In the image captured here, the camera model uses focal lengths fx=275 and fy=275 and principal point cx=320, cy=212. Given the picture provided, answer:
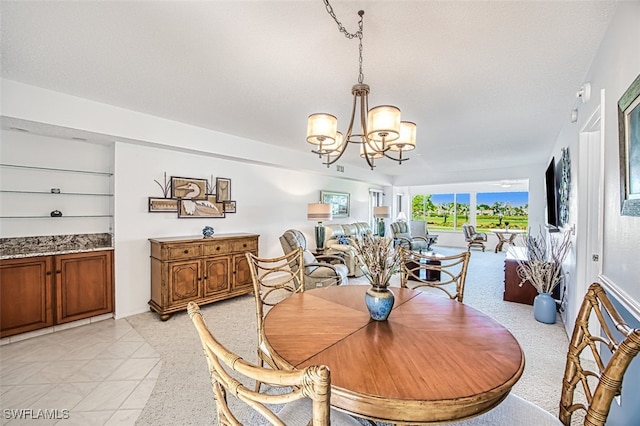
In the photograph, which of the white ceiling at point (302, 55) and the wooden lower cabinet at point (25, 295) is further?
the wooden lower cabinet at point (25, 295)

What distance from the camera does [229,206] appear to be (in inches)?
180

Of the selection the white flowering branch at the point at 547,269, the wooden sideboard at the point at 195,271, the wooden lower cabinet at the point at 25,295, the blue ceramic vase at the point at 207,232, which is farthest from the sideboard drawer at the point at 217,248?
the white flowering branch at the point at 547,269

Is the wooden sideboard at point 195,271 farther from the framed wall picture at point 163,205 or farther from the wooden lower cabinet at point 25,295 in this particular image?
the wooden lower cabinet at point 25,295

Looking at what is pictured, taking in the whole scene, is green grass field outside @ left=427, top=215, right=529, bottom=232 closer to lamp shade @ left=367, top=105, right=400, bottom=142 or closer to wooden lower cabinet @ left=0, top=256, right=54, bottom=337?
lamp shade @ left=367, top=105, right=400, bottom=142

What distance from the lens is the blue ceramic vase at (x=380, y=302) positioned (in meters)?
1.40

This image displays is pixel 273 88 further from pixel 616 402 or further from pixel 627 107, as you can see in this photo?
pixel 616 402

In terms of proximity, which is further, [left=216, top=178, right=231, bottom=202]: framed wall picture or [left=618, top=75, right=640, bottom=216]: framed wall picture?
[left=216, top=178, right=231, bottom=202]: framed wall picture

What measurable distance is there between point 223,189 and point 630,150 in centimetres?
441

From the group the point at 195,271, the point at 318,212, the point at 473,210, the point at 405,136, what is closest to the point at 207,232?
the point at 195,271

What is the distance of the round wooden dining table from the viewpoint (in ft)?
2.81

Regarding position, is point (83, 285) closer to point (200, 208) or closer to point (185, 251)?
point (185, 251)

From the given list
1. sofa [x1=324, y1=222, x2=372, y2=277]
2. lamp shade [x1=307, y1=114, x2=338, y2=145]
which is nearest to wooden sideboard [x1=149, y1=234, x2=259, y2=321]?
sofa [x1=324, y1=222, x2=372, y2=277]

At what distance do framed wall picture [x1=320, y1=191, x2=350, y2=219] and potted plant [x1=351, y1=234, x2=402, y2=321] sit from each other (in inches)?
192

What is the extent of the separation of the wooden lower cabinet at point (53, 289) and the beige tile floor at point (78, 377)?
8.1 inches
